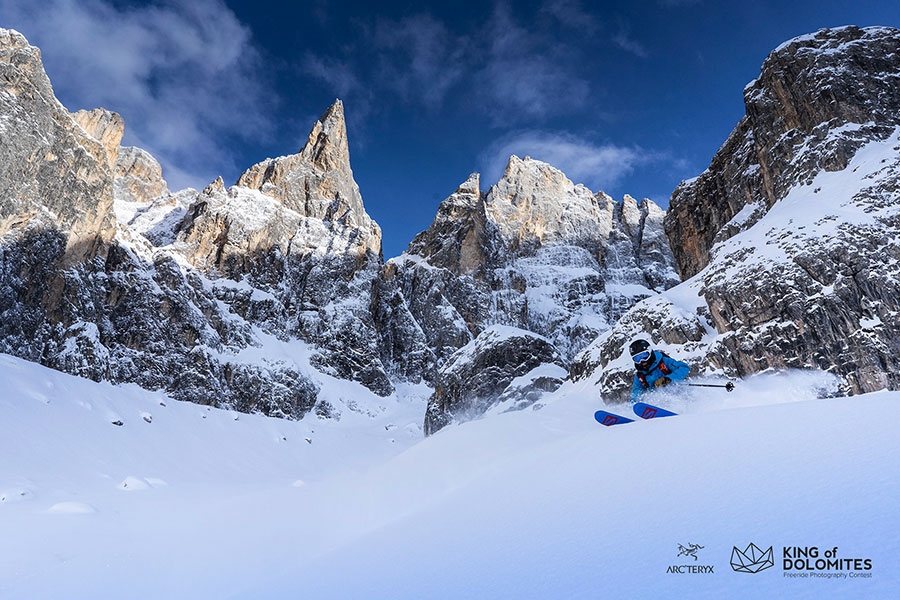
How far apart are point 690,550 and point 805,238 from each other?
26629 mm

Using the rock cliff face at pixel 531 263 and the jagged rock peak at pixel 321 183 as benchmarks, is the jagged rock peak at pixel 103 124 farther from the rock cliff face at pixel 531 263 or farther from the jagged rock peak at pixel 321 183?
the rock cliff face at pixel 531 263

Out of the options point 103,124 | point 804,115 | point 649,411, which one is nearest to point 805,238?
point 804,115

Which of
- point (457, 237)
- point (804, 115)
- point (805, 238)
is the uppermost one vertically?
point (457, 237)

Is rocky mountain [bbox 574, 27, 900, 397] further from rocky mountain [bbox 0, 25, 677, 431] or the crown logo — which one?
the crown logo

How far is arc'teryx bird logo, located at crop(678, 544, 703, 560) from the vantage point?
2580 millimetres

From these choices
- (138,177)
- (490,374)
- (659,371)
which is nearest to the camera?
(659,371)

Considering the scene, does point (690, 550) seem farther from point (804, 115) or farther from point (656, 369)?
point (804, 115)

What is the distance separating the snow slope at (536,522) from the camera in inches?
98.3

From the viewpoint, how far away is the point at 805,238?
2355cm

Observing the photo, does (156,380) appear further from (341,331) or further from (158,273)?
(341,331)

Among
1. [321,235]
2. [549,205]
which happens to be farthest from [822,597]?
[549,205]

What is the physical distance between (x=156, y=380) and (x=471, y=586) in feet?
196

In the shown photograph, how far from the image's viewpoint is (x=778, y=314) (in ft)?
73.2

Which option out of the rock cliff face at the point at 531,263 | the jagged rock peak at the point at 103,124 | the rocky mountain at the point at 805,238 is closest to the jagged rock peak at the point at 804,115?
the rocky mountain at the point at 805,238
